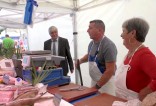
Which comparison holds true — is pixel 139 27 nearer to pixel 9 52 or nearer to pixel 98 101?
pixel 98 101

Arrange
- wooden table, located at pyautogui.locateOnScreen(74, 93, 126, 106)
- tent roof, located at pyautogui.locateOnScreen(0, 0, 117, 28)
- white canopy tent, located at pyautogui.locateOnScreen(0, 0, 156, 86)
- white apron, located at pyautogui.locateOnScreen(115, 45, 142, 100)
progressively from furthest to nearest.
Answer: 1. tent roof, located at pyautogui.locateOnScreen(0, 0, 117, 28)
2. white canopy tent, located at pyautogui.locateOnScreen(0, 0, 156, 86)
3. white apron, located at pyautogui.locateOnScreen(115, 45, 142, 100)
4. wooden table, located at pyautogui.locateOnScreen(74, 93, 126, 106)

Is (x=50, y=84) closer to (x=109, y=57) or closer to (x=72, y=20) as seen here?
(x=109, y=57)

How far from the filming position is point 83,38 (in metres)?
4.12

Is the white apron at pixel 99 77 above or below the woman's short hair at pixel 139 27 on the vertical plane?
below

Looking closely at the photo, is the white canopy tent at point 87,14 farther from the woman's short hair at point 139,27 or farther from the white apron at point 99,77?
the woman's short hair at point 139,27

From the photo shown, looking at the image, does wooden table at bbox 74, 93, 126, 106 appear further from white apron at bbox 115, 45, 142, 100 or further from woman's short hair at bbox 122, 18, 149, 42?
woman's short hair at bbox 122, 18, 149, 42

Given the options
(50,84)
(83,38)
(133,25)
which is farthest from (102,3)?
(50,84)

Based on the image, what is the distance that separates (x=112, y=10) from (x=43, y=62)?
1.97 meters

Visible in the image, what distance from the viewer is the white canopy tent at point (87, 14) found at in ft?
9.20

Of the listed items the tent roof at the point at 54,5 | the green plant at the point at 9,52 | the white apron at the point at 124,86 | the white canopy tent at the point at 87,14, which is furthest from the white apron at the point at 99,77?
the tent roof at the point at 54,5

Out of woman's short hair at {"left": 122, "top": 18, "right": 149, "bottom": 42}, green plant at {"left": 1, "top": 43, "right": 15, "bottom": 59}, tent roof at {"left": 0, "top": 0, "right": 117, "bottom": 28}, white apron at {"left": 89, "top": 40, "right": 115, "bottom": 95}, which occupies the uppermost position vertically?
tent roof at {"left": 0, "top": 0, "right": 117, "bottom": 28}

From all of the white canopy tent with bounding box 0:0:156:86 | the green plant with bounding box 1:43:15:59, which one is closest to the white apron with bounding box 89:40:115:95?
the white canopy tent with bounding box 0:0:156:86

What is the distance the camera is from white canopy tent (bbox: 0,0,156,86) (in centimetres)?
280

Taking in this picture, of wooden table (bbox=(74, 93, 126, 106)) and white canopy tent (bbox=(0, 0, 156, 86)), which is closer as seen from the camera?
wooden table (bbox=(74, 93, 126, 106))
